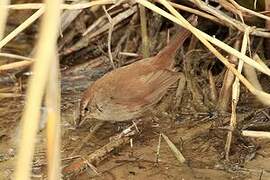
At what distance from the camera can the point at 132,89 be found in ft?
8.85

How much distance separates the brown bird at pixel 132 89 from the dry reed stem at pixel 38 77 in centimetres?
166

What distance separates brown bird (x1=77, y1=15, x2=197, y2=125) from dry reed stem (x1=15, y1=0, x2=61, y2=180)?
1663mm

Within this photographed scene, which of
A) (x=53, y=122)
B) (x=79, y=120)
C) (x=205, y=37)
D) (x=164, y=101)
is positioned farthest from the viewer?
(x=164, y=101)

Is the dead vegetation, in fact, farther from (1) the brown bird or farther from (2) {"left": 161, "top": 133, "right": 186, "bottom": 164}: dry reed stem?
(1) the brown bird

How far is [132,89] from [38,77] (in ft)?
5.64

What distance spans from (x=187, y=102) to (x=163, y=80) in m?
0.29

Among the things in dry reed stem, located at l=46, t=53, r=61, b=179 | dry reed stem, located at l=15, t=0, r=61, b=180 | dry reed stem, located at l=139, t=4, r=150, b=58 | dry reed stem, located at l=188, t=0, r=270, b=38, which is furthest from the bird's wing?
dry reed stem, located at l=15, t=0, r=61, b=180

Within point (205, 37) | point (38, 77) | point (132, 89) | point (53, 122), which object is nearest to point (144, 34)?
point (132, 89)

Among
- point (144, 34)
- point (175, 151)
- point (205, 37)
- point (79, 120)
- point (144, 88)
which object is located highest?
point (144, 34)

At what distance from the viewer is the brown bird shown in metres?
2.70

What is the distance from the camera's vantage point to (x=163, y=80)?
2721 mm

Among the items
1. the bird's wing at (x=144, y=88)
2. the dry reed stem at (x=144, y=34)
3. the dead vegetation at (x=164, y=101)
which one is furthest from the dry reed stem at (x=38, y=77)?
the dry reed stem at (x=144, y=34)

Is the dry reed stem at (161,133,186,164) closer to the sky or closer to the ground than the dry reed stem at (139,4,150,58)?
closer to the ground

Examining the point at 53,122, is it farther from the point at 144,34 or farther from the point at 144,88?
the point at 144,34
